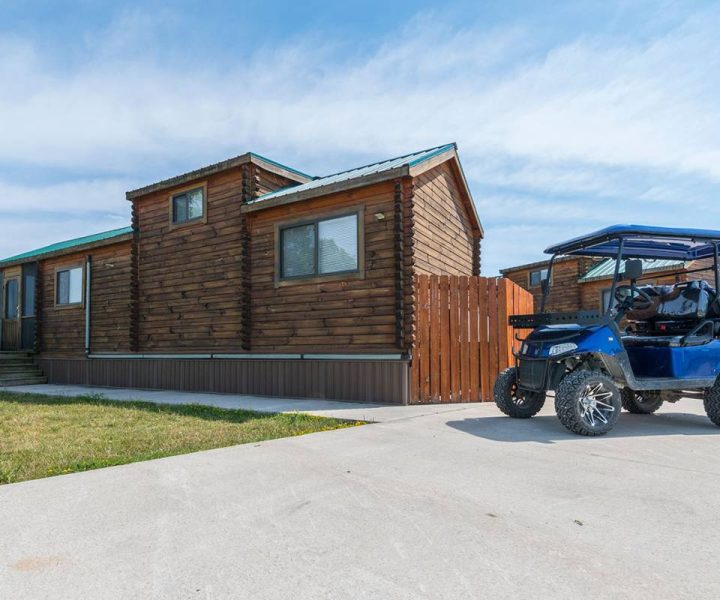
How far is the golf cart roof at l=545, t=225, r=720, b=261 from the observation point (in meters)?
6.09

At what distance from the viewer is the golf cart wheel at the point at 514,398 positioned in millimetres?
6777

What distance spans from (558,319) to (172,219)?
1016cm

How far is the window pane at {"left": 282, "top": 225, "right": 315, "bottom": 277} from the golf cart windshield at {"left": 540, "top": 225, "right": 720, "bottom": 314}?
15.8 feet

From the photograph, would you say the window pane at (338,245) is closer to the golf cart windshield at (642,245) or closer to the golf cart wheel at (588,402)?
the golf cart windshield at (642,245)

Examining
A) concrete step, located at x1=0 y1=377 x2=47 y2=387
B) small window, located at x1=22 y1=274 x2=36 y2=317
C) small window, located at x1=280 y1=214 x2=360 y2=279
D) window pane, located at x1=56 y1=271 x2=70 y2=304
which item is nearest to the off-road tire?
small window, located at x1=280 y1=214 x2=360 y2=279

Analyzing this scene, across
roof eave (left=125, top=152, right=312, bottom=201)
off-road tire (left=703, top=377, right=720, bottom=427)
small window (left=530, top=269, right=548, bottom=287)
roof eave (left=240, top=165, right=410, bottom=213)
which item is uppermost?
roof eave (left=125, top=152, right=312, bottom=201)

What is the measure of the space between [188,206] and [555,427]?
1009 cm

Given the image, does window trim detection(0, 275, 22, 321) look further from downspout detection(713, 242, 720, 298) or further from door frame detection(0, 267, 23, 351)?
downspout detection(713, 242, 720, 298)

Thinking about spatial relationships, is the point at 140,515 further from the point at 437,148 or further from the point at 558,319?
the point at 437,148

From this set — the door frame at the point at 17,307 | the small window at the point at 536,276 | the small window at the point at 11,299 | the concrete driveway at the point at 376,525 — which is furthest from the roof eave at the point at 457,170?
the small window at the point at 11,299

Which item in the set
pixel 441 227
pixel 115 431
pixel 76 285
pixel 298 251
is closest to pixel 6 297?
pixel 76 285

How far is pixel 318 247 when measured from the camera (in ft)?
33.7

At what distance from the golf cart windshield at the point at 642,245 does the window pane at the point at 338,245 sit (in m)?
3.82

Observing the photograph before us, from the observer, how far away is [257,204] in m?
10.8
